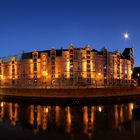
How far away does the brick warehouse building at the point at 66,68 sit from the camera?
107 m

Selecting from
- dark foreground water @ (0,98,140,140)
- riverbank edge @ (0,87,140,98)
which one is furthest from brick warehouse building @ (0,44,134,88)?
dark foreground water @ (0,98,140,140)

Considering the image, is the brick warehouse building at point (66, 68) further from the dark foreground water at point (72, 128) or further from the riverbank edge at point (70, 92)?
the dark foreground water at point (72, 128)

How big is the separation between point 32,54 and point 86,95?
58.1 m

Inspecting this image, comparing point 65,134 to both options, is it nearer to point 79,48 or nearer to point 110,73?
point 79,48

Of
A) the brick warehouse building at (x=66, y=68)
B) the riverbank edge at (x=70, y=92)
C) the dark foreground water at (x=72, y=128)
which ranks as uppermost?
the brick warehouse building at (x=66, y=68)

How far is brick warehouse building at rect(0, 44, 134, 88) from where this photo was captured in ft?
352

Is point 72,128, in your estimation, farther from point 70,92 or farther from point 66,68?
point 66,68

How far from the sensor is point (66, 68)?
108 meters

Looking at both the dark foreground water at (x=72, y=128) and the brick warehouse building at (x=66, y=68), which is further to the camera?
the brick warehouse building at (x=66, y=68)

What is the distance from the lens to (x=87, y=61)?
10981 cm

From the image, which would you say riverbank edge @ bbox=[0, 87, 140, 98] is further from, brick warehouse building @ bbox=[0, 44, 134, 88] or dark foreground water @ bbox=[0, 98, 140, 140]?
brick warehouse building @ bbox=[0, 44, 134, 88]

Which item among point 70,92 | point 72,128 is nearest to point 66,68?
point 70,92

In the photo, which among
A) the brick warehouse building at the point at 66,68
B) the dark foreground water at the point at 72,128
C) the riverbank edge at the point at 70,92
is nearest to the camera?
the dark foreground water at the point at 72,128

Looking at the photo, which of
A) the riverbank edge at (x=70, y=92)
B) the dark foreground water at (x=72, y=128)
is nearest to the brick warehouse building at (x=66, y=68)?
the riverbank edge at (x=70, y=92)
